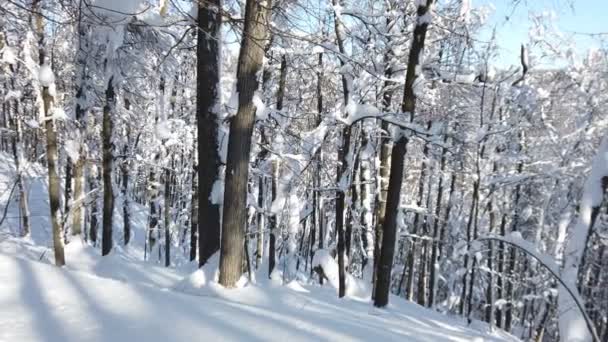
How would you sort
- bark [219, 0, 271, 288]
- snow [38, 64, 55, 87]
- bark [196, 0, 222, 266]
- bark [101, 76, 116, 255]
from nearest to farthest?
bark [219, 0, 271, 288]
bark [196, 0, 222, 266]
snow [38, 64, 55, 87]
bark [101, 76, 116, 255]

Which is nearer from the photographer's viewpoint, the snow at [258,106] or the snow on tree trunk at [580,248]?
the snow at [258,106]

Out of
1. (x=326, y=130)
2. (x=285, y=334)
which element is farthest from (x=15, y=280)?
(x=326, y=130)

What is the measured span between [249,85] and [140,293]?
273 cm

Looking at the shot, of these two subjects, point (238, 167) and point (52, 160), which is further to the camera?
point (52, 160)

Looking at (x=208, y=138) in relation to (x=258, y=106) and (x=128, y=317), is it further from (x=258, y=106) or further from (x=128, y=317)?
(x=128, y=317)

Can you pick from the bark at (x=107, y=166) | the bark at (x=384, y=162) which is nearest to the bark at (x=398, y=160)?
the bark at (x=384, y=162)

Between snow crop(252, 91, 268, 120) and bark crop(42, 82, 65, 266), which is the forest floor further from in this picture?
bark crop(42, 82, 65, 266)

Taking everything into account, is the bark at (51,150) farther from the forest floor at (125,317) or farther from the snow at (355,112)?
the snow at (355,112)

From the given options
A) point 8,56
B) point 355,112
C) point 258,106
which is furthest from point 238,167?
point 8,56

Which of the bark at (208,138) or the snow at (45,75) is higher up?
the snow at (45,75)

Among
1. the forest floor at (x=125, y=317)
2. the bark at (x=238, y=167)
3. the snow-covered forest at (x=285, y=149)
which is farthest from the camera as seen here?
the bark at (x=238, y=167)

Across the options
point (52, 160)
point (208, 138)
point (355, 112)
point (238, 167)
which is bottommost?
point (52, 160)

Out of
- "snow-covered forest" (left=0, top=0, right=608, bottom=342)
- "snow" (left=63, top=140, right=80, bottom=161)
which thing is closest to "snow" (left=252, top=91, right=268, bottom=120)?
"snow-covered forest" (left=0, top=0, right=608, bottom=342)

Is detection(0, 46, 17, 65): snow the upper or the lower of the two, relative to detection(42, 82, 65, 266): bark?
upper
